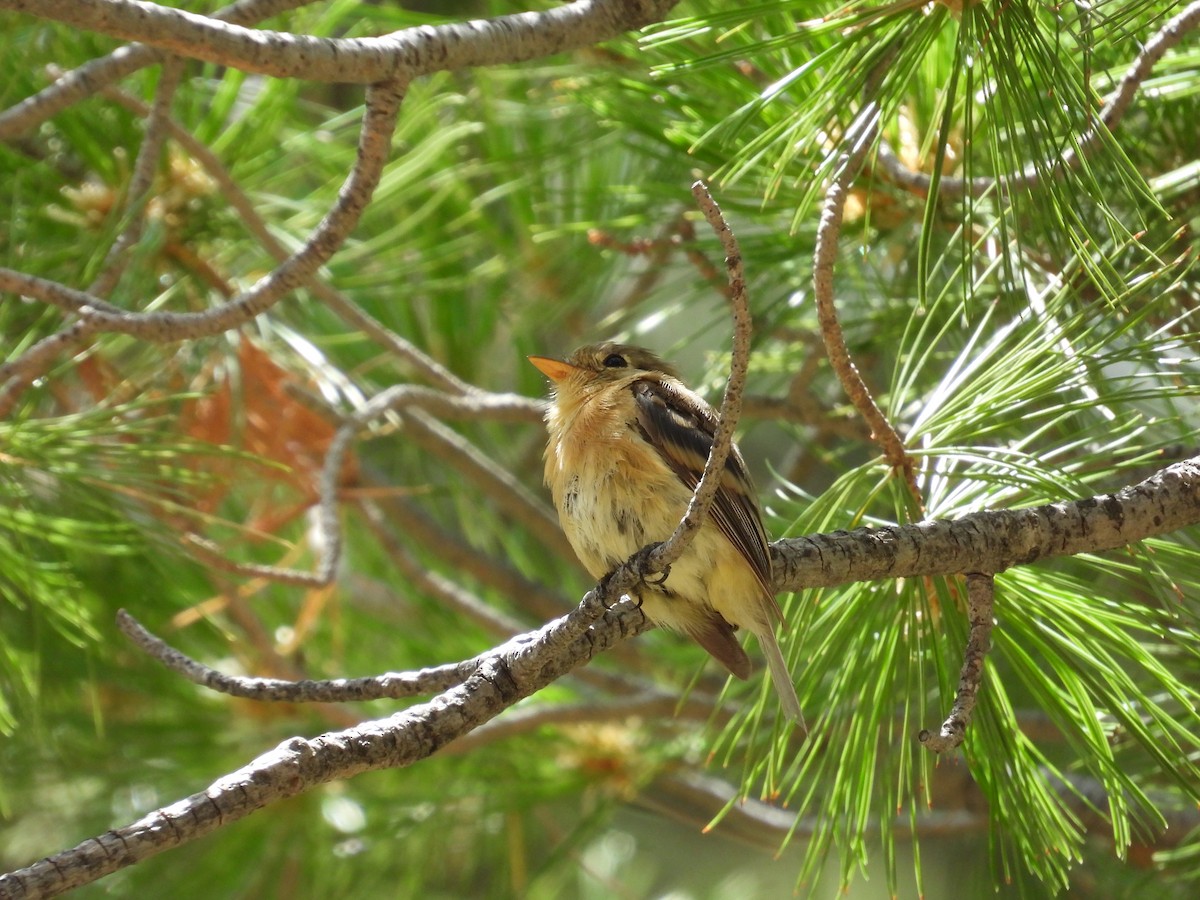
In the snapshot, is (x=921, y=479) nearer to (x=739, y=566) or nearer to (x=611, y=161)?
(x=739, y=566)

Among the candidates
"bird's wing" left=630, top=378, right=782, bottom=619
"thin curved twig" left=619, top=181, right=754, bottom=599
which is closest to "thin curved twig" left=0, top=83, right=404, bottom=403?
"thin curved twig" left=619, top=181, right=754, bottom=599

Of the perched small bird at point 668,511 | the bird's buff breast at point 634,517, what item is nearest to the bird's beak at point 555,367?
the perched small bird at point 668,511

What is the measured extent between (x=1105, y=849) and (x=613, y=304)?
2558mm

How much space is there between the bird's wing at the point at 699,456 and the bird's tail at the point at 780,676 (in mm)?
61

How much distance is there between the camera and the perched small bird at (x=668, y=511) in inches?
84.4

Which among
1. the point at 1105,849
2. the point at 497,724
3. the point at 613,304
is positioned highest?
the point at 613,304

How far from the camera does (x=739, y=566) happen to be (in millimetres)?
2158

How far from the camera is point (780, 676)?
206 centimetres

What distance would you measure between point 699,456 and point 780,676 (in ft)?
1.60

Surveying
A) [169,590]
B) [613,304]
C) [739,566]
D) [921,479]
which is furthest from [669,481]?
[613,304]

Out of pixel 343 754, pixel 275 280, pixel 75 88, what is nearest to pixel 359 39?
pixel 275 280

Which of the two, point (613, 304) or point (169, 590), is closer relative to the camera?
point (169, 590)

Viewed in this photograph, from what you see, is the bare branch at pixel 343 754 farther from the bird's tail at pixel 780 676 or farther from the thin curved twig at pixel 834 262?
the thin curved twig at pixel 834 262

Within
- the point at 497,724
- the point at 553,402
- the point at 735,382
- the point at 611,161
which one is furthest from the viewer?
the point at 611,161
